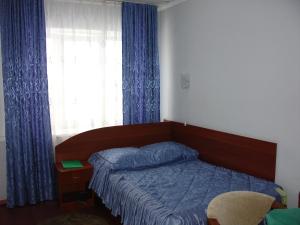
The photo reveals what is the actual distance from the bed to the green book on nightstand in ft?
0.23

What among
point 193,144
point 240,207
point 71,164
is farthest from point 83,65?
point 240,207

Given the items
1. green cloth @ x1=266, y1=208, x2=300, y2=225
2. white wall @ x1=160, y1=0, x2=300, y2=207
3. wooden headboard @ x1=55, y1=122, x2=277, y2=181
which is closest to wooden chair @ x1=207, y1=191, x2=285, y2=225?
green cloth @ x1=266, y1=208, x2=300, y2=225

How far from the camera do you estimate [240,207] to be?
1.93 meters

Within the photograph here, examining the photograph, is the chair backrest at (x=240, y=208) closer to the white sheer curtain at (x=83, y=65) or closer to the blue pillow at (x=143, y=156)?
the blue pillow at (x=143, y=156)

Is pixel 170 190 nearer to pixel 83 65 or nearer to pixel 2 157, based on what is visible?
pixel 83 65

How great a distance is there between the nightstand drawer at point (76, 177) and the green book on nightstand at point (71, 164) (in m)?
0.07

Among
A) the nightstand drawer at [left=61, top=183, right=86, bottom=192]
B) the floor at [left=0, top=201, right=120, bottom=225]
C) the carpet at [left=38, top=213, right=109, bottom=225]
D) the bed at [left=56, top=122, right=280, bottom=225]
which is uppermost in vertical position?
the bed at [left=56, top=122, right=280, bottom=225]

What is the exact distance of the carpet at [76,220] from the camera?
3.02 meters

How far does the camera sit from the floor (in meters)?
3.09

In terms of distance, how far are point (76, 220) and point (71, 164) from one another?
0.64m

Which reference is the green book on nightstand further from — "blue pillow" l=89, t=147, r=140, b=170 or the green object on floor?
the green object on floor

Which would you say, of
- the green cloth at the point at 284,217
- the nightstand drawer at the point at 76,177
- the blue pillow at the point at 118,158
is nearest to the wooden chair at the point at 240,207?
the green cloth at the point at 284,217

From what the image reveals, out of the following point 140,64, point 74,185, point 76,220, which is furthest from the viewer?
point 140,64

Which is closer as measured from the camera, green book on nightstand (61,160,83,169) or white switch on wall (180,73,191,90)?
green book on nightstand (61,160,83,169)
